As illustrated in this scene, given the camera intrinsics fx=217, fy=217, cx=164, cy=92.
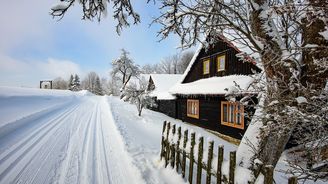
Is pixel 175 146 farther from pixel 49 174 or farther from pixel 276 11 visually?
pixel 276 11

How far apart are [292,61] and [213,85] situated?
32.3 ft

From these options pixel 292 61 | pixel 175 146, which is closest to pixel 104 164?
pixel 175 146

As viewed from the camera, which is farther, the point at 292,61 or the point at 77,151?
the point at 77,151

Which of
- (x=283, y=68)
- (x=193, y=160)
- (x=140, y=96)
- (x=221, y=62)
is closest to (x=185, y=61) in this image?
(x=140, y=96)

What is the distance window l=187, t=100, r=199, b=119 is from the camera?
16.0 m

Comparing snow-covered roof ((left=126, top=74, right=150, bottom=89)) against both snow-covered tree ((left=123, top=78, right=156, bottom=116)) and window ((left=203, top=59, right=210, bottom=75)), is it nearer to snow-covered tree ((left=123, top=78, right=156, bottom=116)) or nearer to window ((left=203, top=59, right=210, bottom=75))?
snow-covered tree ((left=123, top=78, right=156, bottom=116))

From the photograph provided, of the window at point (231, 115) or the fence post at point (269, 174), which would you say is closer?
the fence post at point (269, 174)

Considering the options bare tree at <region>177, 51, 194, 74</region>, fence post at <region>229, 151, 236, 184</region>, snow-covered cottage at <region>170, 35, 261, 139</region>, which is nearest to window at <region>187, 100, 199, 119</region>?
snow-covered cottage at <region>170, 35, 261, 139</region>

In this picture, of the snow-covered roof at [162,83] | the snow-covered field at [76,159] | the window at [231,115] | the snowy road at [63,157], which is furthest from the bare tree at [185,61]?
the snow-covered field at [76,159]

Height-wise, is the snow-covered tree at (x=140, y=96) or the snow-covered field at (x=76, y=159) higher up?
the snow-covered tree at (x=140, y=96)

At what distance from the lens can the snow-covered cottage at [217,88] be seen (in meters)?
11.3

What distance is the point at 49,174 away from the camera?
4.80 metres

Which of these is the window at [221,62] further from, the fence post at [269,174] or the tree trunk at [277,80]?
the fence post at [269,174]

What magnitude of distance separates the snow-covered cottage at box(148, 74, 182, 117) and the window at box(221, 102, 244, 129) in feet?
25.9
